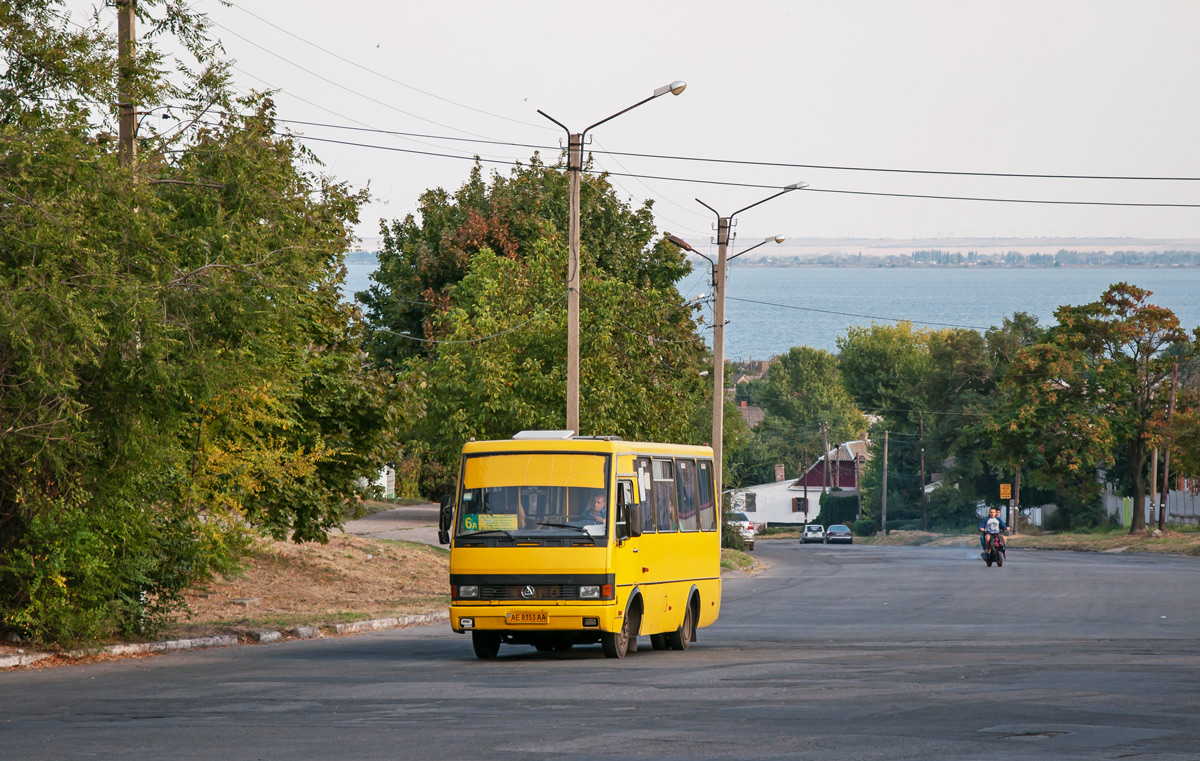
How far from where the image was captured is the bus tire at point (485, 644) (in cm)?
1722

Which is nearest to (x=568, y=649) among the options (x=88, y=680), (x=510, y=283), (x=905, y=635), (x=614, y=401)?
(x=905, y=635)

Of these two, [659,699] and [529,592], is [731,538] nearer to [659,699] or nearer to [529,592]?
[529,592]

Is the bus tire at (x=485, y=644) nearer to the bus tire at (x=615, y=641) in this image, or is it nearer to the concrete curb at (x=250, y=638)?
the bus tire at (x=615, y=641)

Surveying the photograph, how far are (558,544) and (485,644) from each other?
5.27 ft

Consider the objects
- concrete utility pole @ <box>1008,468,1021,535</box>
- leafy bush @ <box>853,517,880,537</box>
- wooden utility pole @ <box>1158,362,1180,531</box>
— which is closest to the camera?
wooden utility pole @ <box>1158,362,1180,531</box>

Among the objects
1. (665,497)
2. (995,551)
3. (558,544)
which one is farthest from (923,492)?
(558,544)

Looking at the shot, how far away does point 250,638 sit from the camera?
20.1m

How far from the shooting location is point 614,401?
3997 centimetres

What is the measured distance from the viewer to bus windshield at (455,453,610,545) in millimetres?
16984

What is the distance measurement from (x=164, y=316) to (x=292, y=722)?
5553mm

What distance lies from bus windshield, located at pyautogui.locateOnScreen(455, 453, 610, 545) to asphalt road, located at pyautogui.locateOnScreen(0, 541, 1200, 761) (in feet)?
5.12

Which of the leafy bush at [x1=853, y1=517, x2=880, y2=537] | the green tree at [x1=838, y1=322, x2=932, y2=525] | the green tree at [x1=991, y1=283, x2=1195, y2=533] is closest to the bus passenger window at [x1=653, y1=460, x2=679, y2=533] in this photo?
the green tree at [x1=991, y1=283, x2=1195, y2=533]

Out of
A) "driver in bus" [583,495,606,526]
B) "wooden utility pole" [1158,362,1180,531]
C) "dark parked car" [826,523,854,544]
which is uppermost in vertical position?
"wooden utility pole" [1158,362,1180,531]

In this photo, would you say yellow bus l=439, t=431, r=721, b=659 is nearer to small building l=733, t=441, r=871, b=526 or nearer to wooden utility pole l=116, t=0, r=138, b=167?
wooden utility pole l=116, t=0, r=138, b=167
